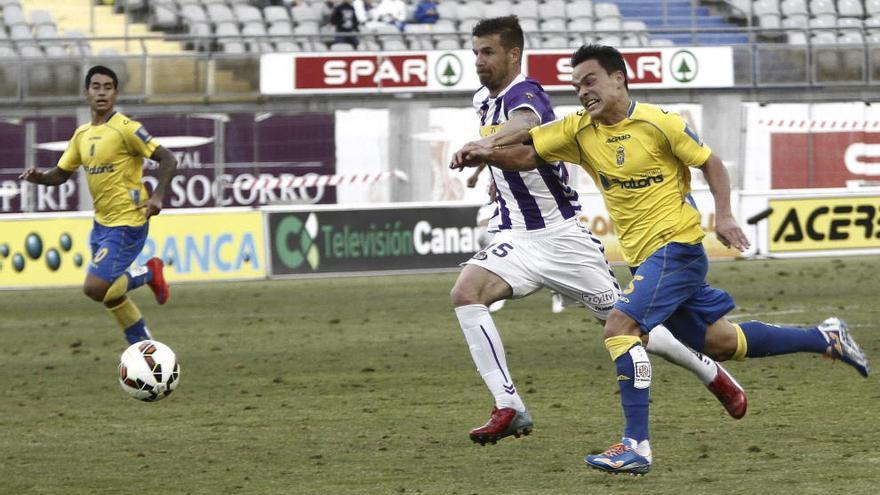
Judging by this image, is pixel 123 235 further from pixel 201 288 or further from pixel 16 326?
pixel 201 288

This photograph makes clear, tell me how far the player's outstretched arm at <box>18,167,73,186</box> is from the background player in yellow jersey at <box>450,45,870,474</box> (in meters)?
6.04

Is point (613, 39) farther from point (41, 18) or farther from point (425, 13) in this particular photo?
→ point (41, 18)

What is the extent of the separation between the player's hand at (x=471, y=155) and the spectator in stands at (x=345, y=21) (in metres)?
19.8

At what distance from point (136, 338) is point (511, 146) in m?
5.49

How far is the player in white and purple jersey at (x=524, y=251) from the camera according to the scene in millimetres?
→ 8016

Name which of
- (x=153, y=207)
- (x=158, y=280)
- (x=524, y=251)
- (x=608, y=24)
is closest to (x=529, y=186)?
(x=524, y=251)

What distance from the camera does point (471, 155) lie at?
24.3 feet

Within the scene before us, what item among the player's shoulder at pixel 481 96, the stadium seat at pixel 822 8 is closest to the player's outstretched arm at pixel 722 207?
the player's shoulder at pixel 481 96

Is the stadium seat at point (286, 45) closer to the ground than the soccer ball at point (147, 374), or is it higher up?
higher up

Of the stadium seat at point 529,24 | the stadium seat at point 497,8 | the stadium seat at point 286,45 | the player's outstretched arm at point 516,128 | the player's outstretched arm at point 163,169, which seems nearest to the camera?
the player's outstretched arm at point 516,128

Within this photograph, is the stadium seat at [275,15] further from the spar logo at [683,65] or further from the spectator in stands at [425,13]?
the spar logo at [683,65]

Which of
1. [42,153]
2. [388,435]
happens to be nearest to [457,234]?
[42,153]

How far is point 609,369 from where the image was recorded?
11.2 m

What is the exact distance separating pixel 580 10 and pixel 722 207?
22637mm
